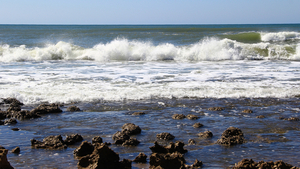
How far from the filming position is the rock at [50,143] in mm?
4676

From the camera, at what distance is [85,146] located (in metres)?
4.34

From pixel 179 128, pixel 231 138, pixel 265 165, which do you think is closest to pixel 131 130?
pixel 179 128

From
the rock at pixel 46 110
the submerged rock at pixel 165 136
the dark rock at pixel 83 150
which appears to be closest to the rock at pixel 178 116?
the submerged rock at pixel 165 136

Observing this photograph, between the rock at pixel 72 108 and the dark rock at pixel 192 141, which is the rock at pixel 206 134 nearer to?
the dark rock at pixel 192 141

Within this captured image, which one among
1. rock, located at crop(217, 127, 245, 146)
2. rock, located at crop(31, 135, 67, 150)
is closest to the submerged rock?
rock, located at crop(217, 127, 245, 146)

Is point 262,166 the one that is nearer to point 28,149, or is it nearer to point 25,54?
point 28,149

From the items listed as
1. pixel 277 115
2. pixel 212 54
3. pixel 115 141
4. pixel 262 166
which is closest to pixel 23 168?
pixel 115 141

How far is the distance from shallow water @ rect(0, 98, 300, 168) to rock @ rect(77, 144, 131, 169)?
271 millimetres

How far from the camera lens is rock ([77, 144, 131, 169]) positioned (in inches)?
144

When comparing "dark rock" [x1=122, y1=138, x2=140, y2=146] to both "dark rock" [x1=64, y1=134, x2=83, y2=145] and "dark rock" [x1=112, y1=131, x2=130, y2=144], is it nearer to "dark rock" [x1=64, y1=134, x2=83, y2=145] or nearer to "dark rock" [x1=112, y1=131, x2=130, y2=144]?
"dark rock" [x1=112, y1=131, x2=130, y2=144]

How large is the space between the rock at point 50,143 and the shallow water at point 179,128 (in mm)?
101

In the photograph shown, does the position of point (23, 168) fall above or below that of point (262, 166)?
below

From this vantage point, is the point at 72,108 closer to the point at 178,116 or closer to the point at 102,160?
the point at 178,116

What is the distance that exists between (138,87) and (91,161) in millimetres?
5890
